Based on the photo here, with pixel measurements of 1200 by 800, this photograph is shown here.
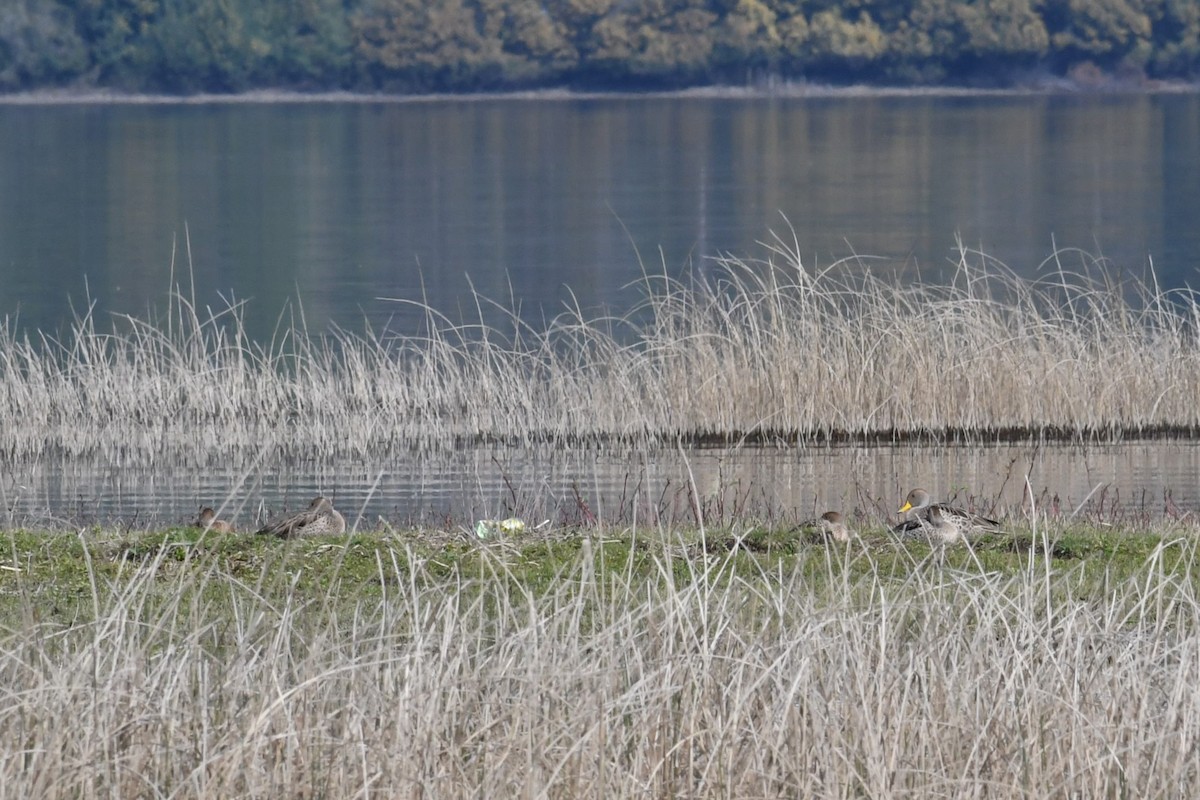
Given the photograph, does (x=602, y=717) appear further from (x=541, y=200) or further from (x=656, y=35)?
(x=656, y=35)

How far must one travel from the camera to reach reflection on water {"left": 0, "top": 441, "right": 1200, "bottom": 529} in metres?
12.8

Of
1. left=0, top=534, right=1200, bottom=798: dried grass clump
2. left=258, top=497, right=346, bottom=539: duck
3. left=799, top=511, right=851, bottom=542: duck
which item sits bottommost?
left=258, top=497, right=346, bottom=539: duck

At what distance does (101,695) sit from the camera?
223 inches

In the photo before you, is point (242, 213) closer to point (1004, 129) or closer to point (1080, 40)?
point (1004, 129)

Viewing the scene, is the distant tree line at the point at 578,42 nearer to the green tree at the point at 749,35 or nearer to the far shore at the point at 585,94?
the green tree at the point at 749,35

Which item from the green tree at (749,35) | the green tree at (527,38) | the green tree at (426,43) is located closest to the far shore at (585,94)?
the green tree at (426,43)

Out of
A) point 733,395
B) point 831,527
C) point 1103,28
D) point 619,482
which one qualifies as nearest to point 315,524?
point 831,527

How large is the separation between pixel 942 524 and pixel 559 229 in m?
40.2

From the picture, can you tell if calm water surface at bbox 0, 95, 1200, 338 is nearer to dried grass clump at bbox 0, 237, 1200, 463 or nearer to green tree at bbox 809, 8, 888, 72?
dried grass clump at bbox 0, 237, 1200, 463

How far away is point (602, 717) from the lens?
5488 millimetres

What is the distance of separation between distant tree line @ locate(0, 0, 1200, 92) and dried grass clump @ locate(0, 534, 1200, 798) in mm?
104584

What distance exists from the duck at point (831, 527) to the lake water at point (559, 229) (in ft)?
3.21

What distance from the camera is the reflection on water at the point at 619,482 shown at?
42.0 ft

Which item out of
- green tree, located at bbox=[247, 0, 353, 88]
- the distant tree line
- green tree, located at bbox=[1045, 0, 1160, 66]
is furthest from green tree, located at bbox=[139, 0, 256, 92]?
green tree, located at bbox=[1045, 0, 1160, 66]
